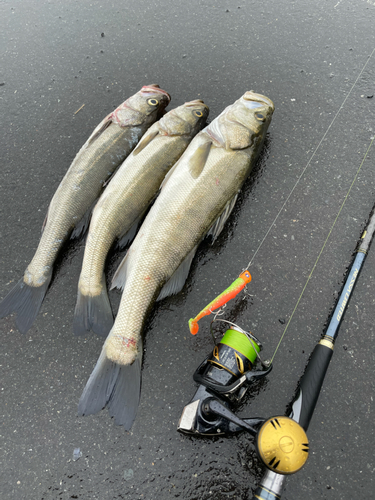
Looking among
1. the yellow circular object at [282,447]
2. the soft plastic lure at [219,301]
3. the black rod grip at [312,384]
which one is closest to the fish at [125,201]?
the soft plastic lure at [219,301]

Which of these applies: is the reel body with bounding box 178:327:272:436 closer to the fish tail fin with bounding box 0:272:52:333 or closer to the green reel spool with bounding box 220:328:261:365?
the green reel spool with bounding box 220:328:261:365

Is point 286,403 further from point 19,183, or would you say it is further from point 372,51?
point 372,51

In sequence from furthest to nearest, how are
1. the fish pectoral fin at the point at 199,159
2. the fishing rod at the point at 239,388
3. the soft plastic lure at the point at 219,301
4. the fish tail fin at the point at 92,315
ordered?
1. the fish pectoral fin at the point at 199,159
2. the fish tail fin at the point at 92,315
3. the soft plastic lure at the point at 219,301
4. the fishing rod at the point at 239,388

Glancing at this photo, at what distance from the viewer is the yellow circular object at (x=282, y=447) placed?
1.50 meters

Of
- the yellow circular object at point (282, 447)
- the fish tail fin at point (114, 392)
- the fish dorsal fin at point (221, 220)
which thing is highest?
the fish dorsal fin at point (221, 220)

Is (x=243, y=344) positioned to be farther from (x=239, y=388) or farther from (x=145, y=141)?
(x=145, y=141)

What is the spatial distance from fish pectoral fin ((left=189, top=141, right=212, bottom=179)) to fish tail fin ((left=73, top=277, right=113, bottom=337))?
1350 mm

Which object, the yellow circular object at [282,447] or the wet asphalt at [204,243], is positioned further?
the wet asphalt at [204,243]

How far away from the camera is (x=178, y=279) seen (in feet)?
8.31

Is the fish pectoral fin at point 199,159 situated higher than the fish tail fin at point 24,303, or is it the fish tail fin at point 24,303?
the fish pectoral fin at point 199,159

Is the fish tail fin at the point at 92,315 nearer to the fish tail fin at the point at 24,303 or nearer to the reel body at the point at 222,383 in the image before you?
the fish tail fin at the point at 24,303

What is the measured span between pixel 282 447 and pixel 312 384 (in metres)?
0.69

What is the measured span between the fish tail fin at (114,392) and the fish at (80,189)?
80cm

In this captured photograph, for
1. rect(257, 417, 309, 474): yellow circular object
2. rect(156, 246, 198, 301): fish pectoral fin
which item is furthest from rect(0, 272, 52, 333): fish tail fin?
rect(257, 417, 309, 474): yellow circular object
